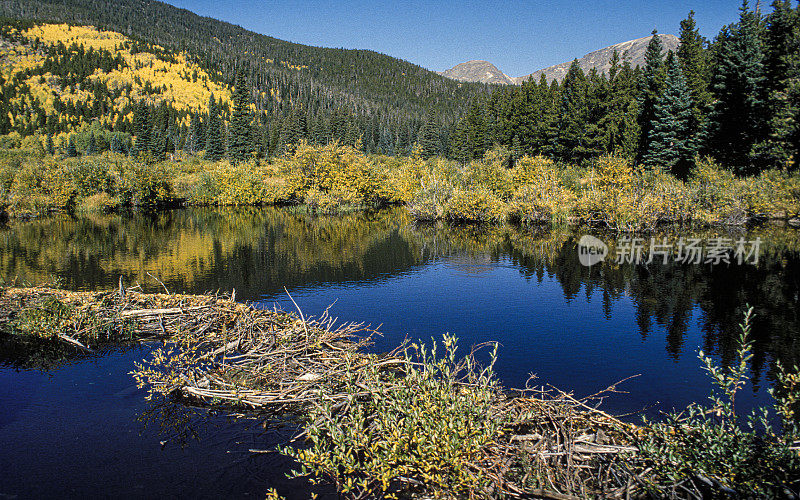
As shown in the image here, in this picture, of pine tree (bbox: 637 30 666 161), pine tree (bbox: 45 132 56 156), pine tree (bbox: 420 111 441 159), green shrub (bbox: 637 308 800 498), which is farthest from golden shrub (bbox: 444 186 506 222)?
pine tree (bbox: 45 132 56 156)

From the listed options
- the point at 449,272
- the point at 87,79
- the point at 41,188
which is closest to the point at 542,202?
the point at 449,272

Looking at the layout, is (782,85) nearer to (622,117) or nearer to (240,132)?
(622,117)

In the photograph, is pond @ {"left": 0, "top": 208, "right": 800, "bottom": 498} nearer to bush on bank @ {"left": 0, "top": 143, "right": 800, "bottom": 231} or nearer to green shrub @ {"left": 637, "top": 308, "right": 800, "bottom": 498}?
bush on bank @ {"left": 0, "top": 143, "right": 800, "bottom": 231}

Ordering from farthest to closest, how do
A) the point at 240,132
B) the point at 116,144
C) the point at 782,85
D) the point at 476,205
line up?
the point at 116,144 → the point at 240,132 → the point at 782,85 → the point at 476,205

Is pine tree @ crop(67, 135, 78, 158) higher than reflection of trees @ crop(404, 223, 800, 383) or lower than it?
higher

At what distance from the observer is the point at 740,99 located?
46.5 meters

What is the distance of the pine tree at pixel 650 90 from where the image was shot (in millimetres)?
56656

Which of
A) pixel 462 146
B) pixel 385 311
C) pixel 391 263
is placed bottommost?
pixel 385 311

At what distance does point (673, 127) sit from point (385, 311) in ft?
160

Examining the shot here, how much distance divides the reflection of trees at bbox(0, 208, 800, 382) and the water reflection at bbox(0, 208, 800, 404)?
0.07 metres

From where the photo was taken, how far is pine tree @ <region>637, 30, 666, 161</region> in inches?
2231

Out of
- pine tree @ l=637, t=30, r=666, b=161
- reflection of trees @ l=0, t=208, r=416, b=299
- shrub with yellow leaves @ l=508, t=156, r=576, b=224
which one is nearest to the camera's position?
reflection of trees @ l=0, t=208, r=416, b=299

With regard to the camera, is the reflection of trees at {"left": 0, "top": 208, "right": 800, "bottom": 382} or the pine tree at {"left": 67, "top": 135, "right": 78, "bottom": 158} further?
the pine tree at {"left": 67, "top": 135, "right": 78, "bottom": 158}

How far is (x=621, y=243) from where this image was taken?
28.3 m
